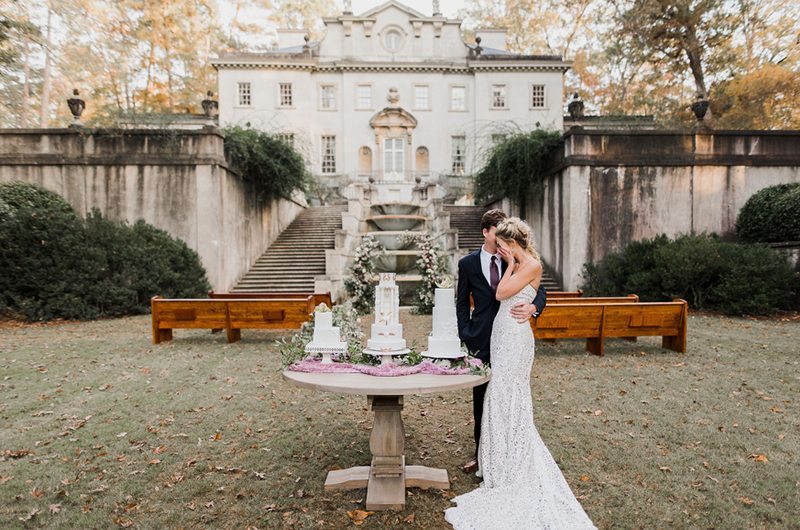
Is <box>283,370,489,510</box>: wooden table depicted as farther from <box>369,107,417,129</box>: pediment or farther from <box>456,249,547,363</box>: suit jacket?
<box>369,107,417,129</box>: pediment

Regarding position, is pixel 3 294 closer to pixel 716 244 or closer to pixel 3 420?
pixel 3 420

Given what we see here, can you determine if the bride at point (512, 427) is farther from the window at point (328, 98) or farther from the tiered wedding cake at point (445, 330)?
the window at point (328, 98)

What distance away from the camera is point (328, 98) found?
3134 cm

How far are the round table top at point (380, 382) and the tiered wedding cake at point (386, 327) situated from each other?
24 cm

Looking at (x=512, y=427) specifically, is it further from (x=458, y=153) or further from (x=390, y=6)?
(x=390, y=6)

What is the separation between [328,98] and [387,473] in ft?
100

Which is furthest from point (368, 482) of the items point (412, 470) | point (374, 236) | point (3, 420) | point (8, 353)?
point (374, 236)

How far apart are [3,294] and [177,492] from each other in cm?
1001

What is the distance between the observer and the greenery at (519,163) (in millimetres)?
14355

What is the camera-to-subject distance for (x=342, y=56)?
102ft

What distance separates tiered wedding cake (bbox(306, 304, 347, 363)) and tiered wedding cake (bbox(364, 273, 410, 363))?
0.72 feet

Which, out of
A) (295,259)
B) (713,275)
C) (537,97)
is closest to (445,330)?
(713,275)

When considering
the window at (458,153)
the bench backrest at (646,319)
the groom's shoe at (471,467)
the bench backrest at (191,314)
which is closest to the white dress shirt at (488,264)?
the groom's shoe at (471,467)

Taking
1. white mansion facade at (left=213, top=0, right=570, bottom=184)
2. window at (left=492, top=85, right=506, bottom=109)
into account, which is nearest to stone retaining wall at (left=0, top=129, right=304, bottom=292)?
white mansion facade at (left=213, top=0, right=570, bottom=184)
